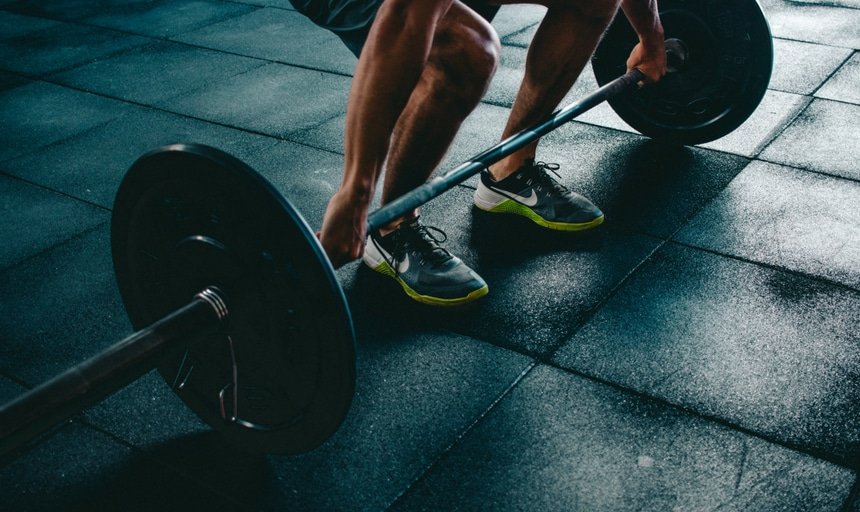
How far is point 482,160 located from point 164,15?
12.2 ft

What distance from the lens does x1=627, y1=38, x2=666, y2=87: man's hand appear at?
2309 mm

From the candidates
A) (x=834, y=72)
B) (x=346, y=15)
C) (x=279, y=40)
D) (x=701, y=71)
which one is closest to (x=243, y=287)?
(x=346, y=15)

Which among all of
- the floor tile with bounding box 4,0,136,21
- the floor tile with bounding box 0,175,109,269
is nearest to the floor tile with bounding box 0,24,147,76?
the floor tile with bounding box 4,0,136,21

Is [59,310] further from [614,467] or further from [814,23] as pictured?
[814,23]

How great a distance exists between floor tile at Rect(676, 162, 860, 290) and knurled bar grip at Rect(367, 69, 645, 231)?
0.45 meters

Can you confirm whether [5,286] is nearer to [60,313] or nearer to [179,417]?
[60,313]

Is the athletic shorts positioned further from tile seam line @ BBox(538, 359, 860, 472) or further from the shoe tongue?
tile seam line @ BBox(538, 359, 860, 472)

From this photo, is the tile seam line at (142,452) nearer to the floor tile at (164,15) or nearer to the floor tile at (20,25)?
the floor tile at (164,15)

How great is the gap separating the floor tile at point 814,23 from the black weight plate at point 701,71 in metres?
1.42

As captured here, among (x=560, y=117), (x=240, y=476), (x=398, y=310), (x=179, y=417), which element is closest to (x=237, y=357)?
(x=240, y=476)

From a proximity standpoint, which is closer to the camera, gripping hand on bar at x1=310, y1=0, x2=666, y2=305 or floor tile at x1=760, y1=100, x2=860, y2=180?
gripping hand on bar at x1=310, y1=0, x2=666, y2=305

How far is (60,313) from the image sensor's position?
2094mm

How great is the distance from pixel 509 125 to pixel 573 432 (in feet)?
3.26

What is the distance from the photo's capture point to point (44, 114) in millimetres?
3498
